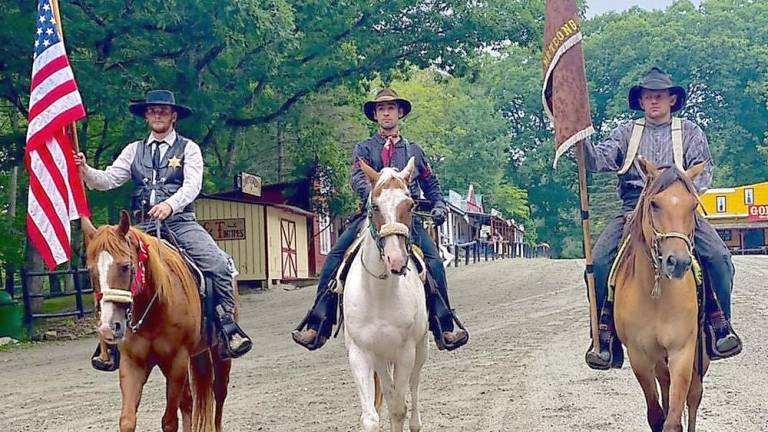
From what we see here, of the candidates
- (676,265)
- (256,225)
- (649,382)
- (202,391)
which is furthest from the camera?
(256,225)

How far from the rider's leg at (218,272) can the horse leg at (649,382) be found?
3141 mm

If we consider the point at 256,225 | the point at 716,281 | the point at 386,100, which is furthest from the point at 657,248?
the point at 256,225

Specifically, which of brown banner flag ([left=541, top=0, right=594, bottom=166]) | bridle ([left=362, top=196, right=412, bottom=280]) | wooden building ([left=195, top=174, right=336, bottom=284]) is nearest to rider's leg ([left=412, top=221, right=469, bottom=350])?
brown banner flag ([left=541, top=0, right=594, bottom=166])

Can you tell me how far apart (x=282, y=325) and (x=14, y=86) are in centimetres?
735

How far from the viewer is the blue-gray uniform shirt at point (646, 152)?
24.5 ft

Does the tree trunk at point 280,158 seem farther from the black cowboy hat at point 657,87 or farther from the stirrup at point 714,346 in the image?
the stirrup at point 714,346

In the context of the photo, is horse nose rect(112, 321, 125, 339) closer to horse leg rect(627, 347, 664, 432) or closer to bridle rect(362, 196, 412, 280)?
bridle rect(362, 196, 412, 280)

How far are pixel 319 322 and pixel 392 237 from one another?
198 cm

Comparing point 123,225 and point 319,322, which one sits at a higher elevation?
point 123,225

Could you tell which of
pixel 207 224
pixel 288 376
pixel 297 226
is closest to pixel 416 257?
pixel 288 376

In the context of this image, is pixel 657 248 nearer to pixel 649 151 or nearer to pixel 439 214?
pixel 649 151

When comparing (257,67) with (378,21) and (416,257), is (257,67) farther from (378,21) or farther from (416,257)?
(416,257)

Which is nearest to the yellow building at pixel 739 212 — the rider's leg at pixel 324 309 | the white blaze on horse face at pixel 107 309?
the rider's leg at pixel 324 309

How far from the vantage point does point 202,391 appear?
8031 mm
